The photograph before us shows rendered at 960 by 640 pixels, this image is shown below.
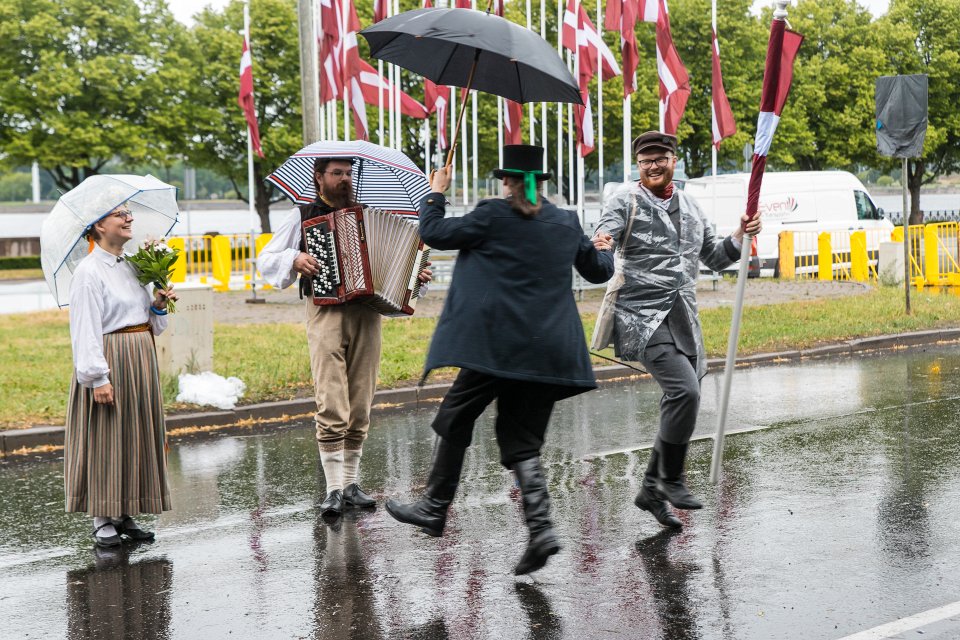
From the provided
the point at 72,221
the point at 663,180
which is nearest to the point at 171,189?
the point at 72,221

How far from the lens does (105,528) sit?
6.05 metres

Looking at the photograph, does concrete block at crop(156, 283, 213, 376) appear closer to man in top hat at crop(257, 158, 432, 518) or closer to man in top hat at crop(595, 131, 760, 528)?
man in top hat at crop(257, 158, 432, 518)

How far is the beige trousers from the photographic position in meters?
6.57

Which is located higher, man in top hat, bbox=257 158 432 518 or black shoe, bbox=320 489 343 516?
man in top hat, bbox=257 158 432 518

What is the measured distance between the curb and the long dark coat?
184 inches

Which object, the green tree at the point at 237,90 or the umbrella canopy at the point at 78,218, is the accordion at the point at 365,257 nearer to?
the umbrella canopy at the point at 78,218

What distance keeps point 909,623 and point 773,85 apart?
3.39 metres

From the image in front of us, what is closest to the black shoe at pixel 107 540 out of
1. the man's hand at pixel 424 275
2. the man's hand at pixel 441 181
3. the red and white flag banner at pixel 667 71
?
the man's hand at pixel 424 275

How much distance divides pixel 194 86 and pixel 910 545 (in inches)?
1455

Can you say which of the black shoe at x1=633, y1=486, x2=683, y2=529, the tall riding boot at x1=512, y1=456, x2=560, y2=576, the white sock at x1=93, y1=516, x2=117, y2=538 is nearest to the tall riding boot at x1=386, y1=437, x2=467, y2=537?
the tall riding boot at x1=512, y1=456, x2=560, y2=576

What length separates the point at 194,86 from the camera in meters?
39.7

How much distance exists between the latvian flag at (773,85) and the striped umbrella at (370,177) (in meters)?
1.91

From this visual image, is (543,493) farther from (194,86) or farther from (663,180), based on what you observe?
(194,86)

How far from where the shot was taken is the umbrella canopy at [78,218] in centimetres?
595
